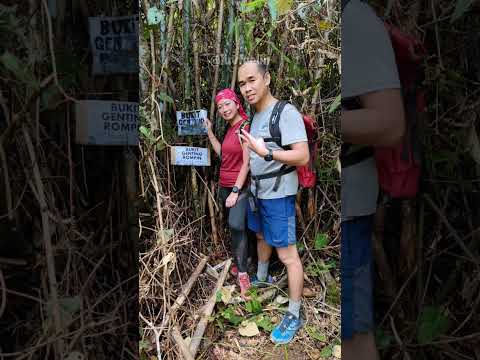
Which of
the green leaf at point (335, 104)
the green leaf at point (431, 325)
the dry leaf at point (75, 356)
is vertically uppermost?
the green leaf at point (335, 104)

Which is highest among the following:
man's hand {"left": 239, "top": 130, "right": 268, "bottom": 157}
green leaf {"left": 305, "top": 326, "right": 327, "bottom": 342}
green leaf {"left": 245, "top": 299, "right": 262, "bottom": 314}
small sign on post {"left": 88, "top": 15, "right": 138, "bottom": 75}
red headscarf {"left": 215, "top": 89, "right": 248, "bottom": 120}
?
small sign on post {"left": 88, "top": 15, "right": 138, "bottom": 75}

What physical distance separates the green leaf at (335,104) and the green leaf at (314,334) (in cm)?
69

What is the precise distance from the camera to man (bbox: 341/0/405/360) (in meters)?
1.31

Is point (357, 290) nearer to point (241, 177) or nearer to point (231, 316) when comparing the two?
point (231, 316)

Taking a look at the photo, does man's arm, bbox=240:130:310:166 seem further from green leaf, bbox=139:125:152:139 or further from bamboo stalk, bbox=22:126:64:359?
bamboo stalk, bbox=22:126:64:359

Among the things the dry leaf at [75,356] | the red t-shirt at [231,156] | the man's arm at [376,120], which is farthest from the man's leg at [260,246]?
the dry leaf at [75,356]

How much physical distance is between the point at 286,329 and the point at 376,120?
28.4 inches

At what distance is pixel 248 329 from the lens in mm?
1433

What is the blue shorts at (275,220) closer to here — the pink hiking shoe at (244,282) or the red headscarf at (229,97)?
the pink hiking shoe at (244,282)

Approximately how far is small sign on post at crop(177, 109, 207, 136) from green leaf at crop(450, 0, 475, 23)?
90cm

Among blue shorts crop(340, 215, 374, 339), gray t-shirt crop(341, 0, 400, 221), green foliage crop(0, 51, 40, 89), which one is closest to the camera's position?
gray t-shirt crop(341, 0, 400, 221)

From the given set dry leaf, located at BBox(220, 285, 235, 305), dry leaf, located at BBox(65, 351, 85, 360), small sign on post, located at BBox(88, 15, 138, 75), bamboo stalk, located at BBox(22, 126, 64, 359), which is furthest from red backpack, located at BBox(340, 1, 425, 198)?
dry leaf, located at BBox(65, 351, 85, 360)

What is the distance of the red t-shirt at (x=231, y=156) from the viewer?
4.49 feet

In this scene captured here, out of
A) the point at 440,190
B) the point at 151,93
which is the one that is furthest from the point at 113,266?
the point at 440,190
